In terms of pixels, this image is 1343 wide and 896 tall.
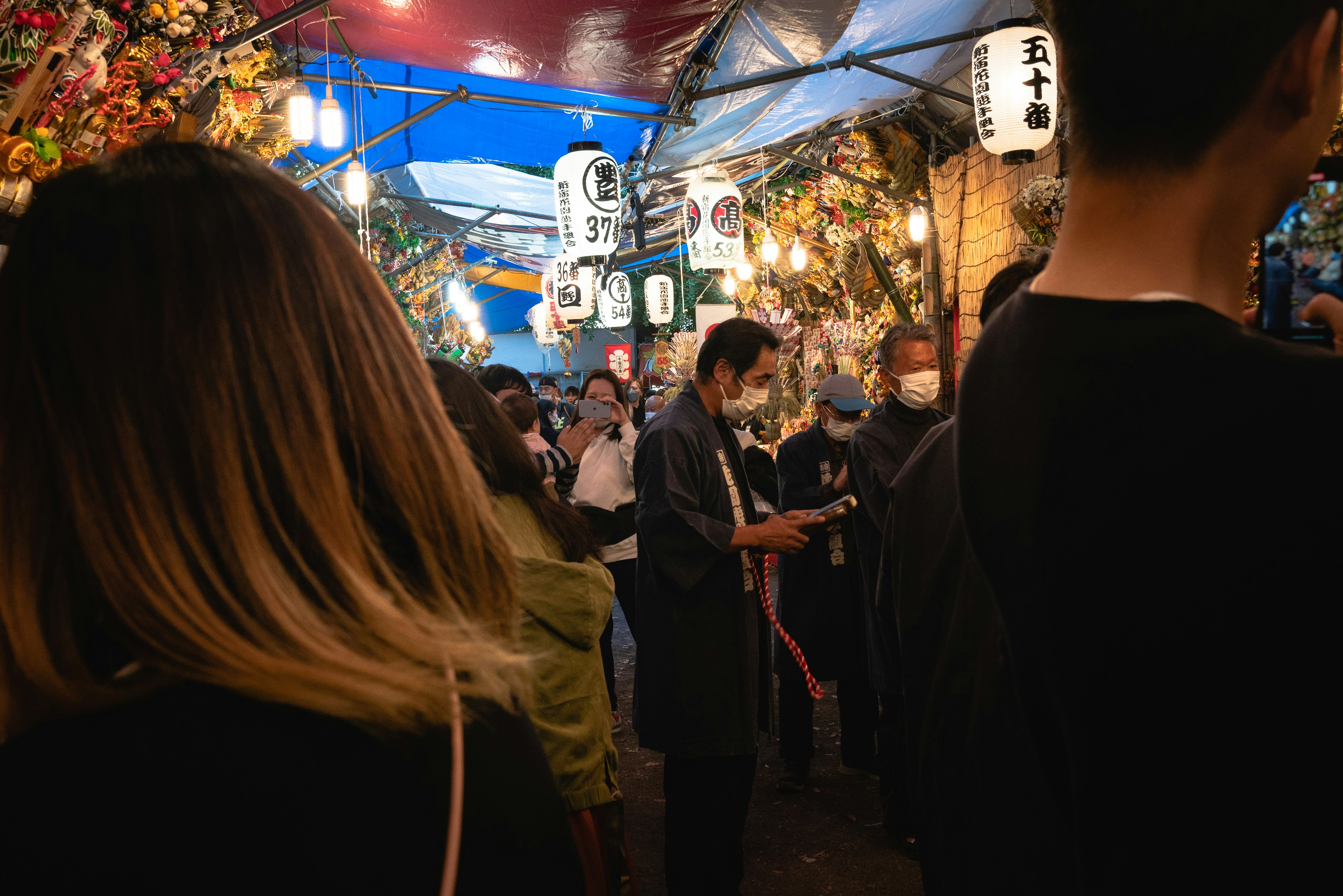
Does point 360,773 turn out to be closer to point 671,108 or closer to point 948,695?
point 948,695

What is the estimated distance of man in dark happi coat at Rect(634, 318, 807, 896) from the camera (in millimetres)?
3129

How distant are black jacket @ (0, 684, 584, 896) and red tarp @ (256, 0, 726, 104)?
5609mm

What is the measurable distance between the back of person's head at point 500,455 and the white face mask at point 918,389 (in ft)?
7.01

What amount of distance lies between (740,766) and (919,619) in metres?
1.41

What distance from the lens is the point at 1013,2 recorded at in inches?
243

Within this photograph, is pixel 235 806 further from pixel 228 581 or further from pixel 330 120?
pixel 330 120

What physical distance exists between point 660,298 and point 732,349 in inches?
517

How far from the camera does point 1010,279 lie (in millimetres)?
2330

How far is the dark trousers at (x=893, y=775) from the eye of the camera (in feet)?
12.5

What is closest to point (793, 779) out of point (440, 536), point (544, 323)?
point (440, 536)

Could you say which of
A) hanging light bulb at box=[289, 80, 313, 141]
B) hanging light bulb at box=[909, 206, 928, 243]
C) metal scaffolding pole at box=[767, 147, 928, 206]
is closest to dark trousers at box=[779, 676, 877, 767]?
hanging light bulb at box=[289, 80, 313, 141]

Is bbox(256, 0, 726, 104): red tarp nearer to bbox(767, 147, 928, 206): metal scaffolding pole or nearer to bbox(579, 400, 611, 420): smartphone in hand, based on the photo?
bbox(579, 400, 611, 420): smartphone in hand

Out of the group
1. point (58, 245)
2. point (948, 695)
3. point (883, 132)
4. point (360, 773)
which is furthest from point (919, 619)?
point (883, 132)

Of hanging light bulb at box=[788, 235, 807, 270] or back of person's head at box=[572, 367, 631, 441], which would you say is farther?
hanging light bulb at box=[788, 235, 807, 270]
